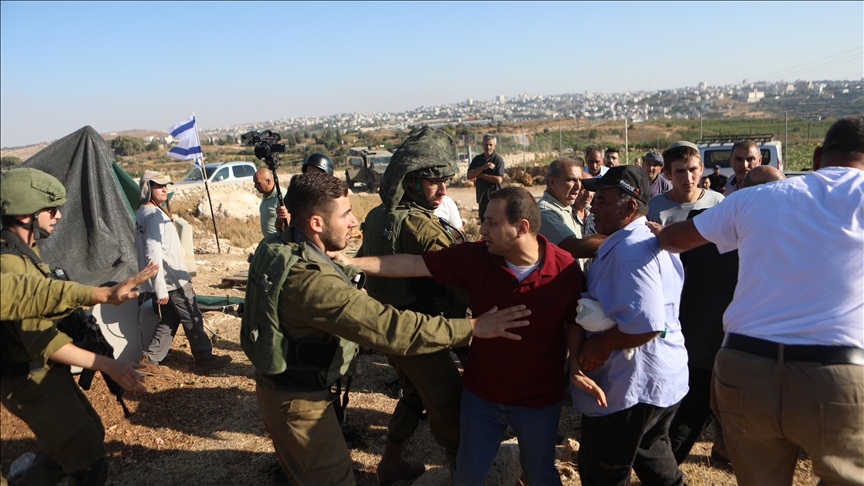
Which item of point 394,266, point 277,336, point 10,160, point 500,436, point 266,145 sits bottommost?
point 500,436

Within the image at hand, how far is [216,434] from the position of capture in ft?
14.9

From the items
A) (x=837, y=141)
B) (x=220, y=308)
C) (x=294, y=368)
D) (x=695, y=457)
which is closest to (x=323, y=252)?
(x=294, y=368)

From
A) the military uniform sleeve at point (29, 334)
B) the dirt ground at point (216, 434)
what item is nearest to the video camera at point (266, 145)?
the dirt ground at point (216, 434)

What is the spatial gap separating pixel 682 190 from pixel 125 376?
391cm

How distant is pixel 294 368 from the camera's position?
2658mm

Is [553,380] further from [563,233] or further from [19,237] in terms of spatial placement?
[19,237]

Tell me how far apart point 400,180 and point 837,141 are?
2104mm

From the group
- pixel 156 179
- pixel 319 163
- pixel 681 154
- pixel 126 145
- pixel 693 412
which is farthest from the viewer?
pixel 126 145

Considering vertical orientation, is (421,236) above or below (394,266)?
above

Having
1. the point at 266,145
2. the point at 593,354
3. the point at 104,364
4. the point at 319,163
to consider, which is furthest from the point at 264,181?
the point at 593,354

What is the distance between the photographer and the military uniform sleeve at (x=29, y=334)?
105 inches

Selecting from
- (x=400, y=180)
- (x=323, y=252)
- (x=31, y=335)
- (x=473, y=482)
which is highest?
(x=400, y=180)

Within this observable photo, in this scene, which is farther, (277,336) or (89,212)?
(89,212)

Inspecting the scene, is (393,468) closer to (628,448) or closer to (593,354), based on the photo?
(628,448)
